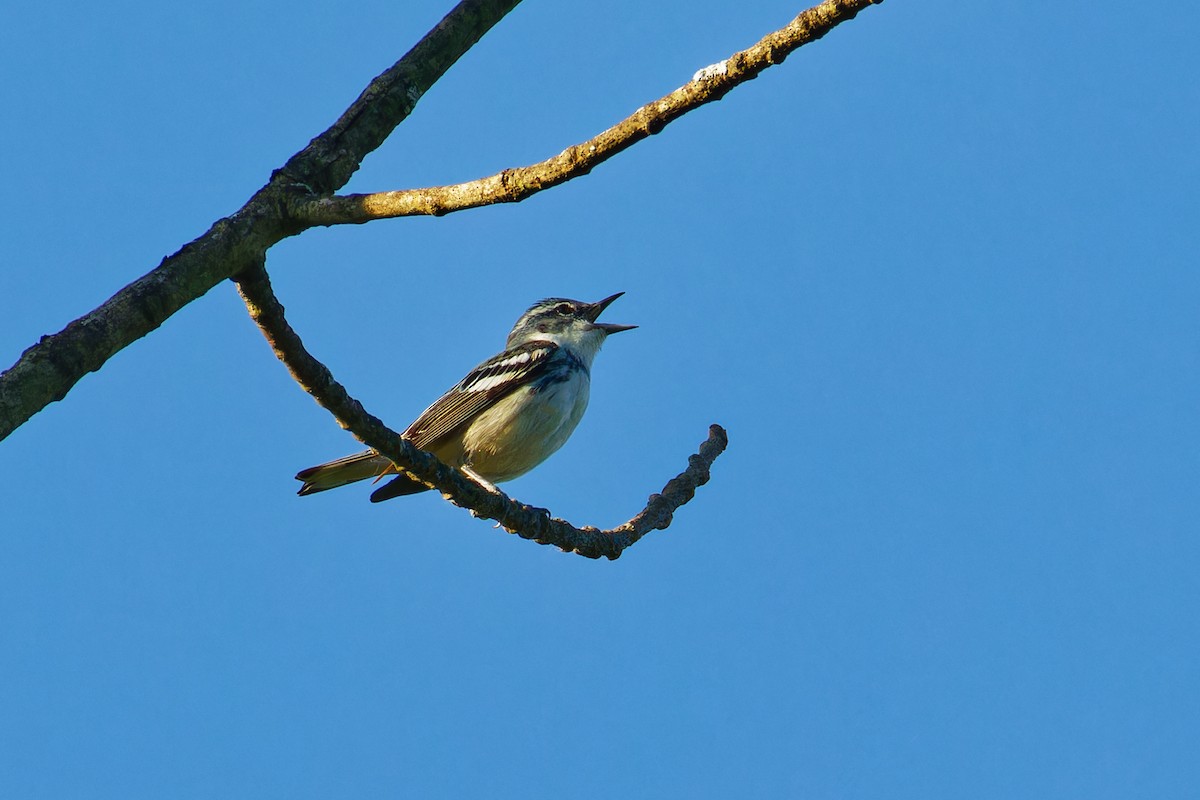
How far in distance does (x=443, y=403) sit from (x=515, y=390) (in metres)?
0.68

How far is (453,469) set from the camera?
5.51 metres

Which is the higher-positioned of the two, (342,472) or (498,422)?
(498,422)

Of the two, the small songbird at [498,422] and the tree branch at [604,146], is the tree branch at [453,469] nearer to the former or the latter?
the tree branch at [604,146]

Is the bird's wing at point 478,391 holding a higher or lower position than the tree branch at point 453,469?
higher

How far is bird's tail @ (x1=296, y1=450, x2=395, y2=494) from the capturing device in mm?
8656

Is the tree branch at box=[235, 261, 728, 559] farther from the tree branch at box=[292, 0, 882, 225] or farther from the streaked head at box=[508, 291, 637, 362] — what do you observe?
the streaked head at box=[508, 291, 637, 362]

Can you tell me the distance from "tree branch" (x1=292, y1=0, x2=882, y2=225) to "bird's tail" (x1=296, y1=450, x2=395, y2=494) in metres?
4.98

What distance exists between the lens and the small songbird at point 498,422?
29.2 ft

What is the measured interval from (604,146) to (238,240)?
1.19 m

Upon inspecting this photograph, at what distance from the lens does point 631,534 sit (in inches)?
238

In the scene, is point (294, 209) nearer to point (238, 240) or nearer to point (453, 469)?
point (238, 240)

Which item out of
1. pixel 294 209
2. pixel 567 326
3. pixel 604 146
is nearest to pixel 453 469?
pixel 294 209

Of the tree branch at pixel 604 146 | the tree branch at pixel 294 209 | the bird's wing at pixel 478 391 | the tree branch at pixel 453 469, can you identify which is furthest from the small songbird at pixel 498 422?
the tree branch at pixel 604 146

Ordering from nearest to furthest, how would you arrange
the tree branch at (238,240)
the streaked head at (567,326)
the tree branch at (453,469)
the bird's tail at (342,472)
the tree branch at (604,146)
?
1. the tree branch at (238,240)
2. the tree branch at (604,146)
3. the tree branch at (453,469)
4. the bird's tail at (342,472)
5. the streaked head at (567,326)
